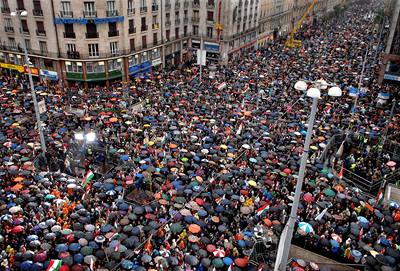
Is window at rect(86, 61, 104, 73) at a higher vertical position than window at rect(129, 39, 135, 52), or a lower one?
lower

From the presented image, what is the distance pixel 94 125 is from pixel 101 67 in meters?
16.2

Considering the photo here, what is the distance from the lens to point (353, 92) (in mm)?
42312

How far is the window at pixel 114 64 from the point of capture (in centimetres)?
5043

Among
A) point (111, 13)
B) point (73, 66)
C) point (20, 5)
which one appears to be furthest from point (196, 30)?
point (20, 5)

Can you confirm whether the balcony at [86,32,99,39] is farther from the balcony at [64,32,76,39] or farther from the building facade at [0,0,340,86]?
the balcony at [64,32,76,39]

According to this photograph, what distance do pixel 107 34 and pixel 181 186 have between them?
103 feet

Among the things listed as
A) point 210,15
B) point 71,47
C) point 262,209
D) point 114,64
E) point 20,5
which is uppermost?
point 20,5

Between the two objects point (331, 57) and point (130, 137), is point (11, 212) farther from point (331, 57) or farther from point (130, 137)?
point (331, 57)

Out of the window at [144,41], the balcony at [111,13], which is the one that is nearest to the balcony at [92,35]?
the balcony at [111,13]

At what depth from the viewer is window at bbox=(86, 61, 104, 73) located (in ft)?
160

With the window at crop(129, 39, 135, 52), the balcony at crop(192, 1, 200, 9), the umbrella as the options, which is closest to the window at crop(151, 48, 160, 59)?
the window at crop(129, 39, 135, 52)

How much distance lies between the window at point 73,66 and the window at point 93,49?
6.98ft

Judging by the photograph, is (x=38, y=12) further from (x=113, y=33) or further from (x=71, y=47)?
(x=113, y=33)

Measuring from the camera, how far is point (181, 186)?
83.0 feet
